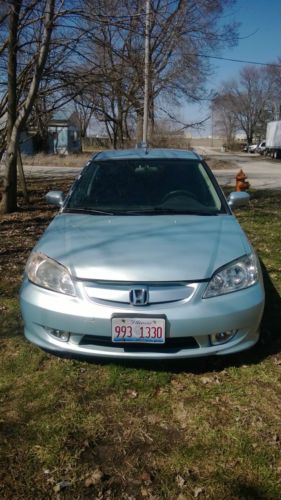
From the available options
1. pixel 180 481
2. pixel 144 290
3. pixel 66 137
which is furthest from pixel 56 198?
pixel 66 137

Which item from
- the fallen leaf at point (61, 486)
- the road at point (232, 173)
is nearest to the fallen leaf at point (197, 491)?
the fallen leaf at point (61, 486)

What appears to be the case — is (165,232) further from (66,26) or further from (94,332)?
(66,26)

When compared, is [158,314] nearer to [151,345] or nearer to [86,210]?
[151,345]

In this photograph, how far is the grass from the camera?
2066mm

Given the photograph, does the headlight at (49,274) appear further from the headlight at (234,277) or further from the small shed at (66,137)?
the small shed at (66,137)

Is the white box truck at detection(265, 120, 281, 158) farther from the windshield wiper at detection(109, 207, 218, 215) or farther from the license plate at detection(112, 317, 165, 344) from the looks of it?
the license plate at detection(112, 317, 165, 344)

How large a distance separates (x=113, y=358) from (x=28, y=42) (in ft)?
24.1

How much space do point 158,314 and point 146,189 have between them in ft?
5.51

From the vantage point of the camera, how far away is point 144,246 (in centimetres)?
290

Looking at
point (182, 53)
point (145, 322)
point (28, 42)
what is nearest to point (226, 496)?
point (145, 322)

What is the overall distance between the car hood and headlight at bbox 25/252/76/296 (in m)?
0.05

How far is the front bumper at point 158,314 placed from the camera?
8.34 ft

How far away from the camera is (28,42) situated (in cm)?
804

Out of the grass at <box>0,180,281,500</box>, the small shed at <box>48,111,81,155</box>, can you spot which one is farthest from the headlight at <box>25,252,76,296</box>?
the small shed at <box>48,111,81,155</box>
